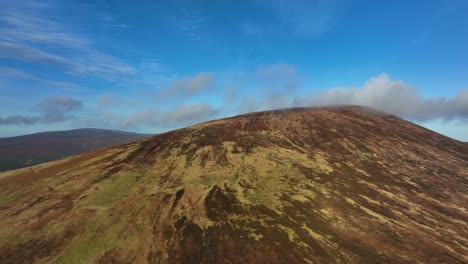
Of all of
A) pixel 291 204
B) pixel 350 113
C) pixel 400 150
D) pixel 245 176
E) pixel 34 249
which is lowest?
pixel 34 249

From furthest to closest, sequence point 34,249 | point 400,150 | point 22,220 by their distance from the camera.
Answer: point 400,150 < point 22,220 < point 34,249

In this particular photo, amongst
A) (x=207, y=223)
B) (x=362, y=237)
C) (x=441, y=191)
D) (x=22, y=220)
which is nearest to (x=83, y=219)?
(x=22, y=220)

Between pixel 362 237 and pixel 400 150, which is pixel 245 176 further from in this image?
pixel 400 150

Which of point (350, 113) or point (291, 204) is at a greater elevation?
point (350, 113)

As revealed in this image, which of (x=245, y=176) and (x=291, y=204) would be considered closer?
(x=291, y=204)

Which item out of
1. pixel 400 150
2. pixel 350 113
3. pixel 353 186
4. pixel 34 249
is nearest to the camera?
pixel 34 249

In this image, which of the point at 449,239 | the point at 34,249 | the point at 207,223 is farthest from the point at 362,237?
the point at 34,249

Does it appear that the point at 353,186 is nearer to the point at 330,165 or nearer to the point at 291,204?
the point at 330,165
